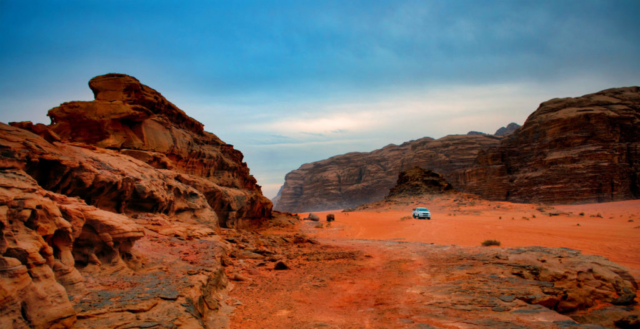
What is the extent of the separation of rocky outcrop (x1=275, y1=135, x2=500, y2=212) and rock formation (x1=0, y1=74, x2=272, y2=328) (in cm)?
8031

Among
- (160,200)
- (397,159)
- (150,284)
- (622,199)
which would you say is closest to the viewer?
(150,284)

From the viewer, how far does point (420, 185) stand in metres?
47.3

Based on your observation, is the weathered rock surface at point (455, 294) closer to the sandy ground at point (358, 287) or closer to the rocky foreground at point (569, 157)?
the sandy ground at point (358, 287)

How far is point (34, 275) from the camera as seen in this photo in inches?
131

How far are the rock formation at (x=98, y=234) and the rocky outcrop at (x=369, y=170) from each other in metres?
80.3

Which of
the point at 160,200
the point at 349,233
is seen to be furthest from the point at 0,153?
the point at 349,233

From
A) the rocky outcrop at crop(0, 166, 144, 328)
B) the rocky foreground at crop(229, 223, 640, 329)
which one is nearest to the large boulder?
the rocky outcrop at crop(0, 166, 144, 328)

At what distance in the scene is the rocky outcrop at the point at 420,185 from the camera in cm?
4622

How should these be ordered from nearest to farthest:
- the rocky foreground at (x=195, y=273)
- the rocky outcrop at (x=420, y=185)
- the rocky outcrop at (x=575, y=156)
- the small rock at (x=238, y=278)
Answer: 1. the rocky foreground at (x=195, y=273)
2. the small rock at (x=238, y=278)
3. the rocky outcrop at (x=575, y=156)
4. the rocky outcrop at (x=420, y=185)

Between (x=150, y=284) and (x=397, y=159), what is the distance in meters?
106

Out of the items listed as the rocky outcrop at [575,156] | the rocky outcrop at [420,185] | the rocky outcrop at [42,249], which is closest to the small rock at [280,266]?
the rocky outcrop at [42,249]

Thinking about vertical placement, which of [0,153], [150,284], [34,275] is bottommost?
[150,284]

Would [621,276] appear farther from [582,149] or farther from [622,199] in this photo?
[582,149]

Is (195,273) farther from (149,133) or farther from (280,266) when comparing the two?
(149,133)
